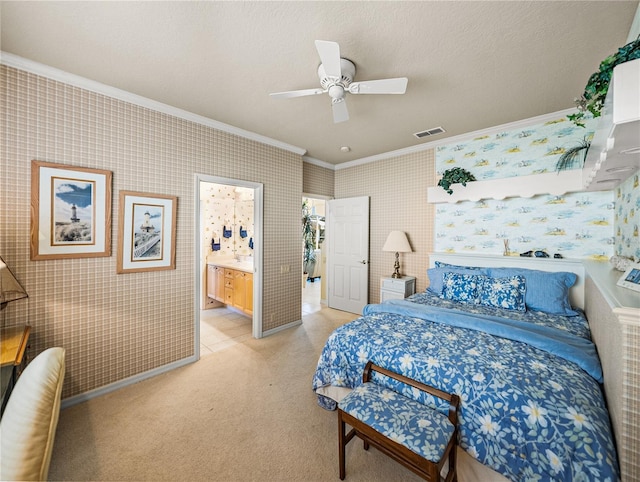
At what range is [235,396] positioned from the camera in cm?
241

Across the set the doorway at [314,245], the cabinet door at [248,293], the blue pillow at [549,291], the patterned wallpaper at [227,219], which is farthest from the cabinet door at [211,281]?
the blue pillow at [549,291]

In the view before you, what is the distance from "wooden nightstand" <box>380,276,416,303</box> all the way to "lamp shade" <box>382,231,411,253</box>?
0.42 meters

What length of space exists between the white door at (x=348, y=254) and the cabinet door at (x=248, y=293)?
5.19 ft

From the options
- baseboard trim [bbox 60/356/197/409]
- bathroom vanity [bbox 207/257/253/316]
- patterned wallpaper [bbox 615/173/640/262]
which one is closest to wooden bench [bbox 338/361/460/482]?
patterned wallpaper [bbox 615/173/640/262]

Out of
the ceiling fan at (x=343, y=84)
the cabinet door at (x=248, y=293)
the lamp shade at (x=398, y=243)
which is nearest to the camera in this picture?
the ceiling fan at (x=343, y=84)

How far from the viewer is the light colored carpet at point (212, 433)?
1.65m

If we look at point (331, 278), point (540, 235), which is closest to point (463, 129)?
point (540, 235)

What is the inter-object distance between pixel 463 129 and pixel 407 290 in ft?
7.21

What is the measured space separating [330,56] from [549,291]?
111 inches

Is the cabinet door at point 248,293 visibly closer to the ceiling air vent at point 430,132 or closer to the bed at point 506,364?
the bed at point 506,364

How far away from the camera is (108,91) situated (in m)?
2.39

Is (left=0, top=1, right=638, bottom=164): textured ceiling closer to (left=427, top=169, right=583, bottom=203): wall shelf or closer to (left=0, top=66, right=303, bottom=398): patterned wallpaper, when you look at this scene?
(left=0, top=66, right=303, bottom=398): patterned wallpaper

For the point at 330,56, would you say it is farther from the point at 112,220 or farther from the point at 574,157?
the point at 574,157

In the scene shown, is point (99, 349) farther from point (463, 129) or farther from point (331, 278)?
point (463, 129)
